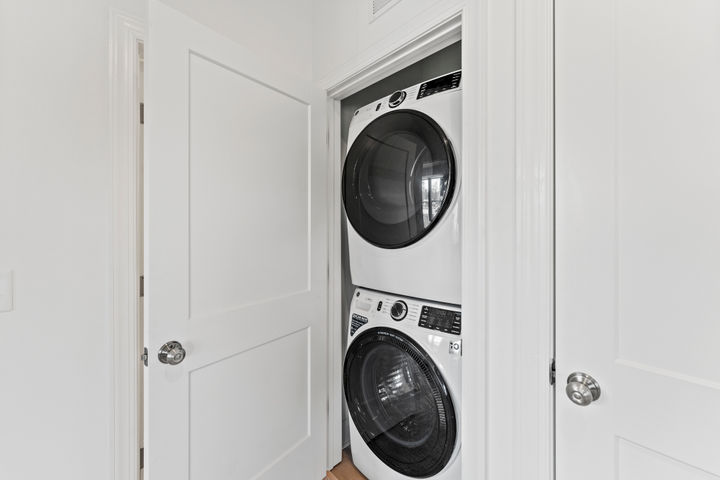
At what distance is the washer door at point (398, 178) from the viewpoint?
110 cm

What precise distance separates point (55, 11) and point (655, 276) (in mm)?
1884

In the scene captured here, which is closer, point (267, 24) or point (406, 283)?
point (406, 283)

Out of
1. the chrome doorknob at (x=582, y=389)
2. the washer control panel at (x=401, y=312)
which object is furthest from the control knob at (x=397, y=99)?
the chrome doorknob at (x=582, y=389)

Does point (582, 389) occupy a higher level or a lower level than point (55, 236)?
lower

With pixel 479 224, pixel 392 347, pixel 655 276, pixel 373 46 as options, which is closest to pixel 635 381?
pixel 655 276

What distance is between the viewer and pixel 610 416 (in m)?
0.71

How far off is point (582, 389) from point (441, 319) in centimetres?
46

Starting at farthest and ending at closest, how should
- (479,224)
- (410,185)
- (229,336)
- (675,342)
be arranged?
(410,185), (229,336), (479,224), (675,342)

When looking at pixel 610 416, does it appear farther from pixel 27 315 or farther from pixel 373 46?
pixel 27 315

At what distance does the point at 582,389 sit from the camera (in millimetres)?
735

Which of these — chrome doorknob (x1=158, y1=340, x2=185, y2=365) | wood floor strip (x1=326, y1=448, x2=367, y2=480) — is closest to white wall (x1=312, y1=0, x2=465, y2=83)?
chrome doorknob (x1=158, y1=340, x2=185, y2=365)

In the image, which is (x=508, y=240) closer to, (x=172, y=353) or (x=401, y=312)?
(x=401, y=312)

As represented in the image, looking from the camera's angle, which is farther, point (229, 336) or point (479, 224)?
point (229, 336)

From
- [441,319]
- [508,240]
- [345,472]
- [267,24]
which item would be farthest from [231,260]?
[345,472]
